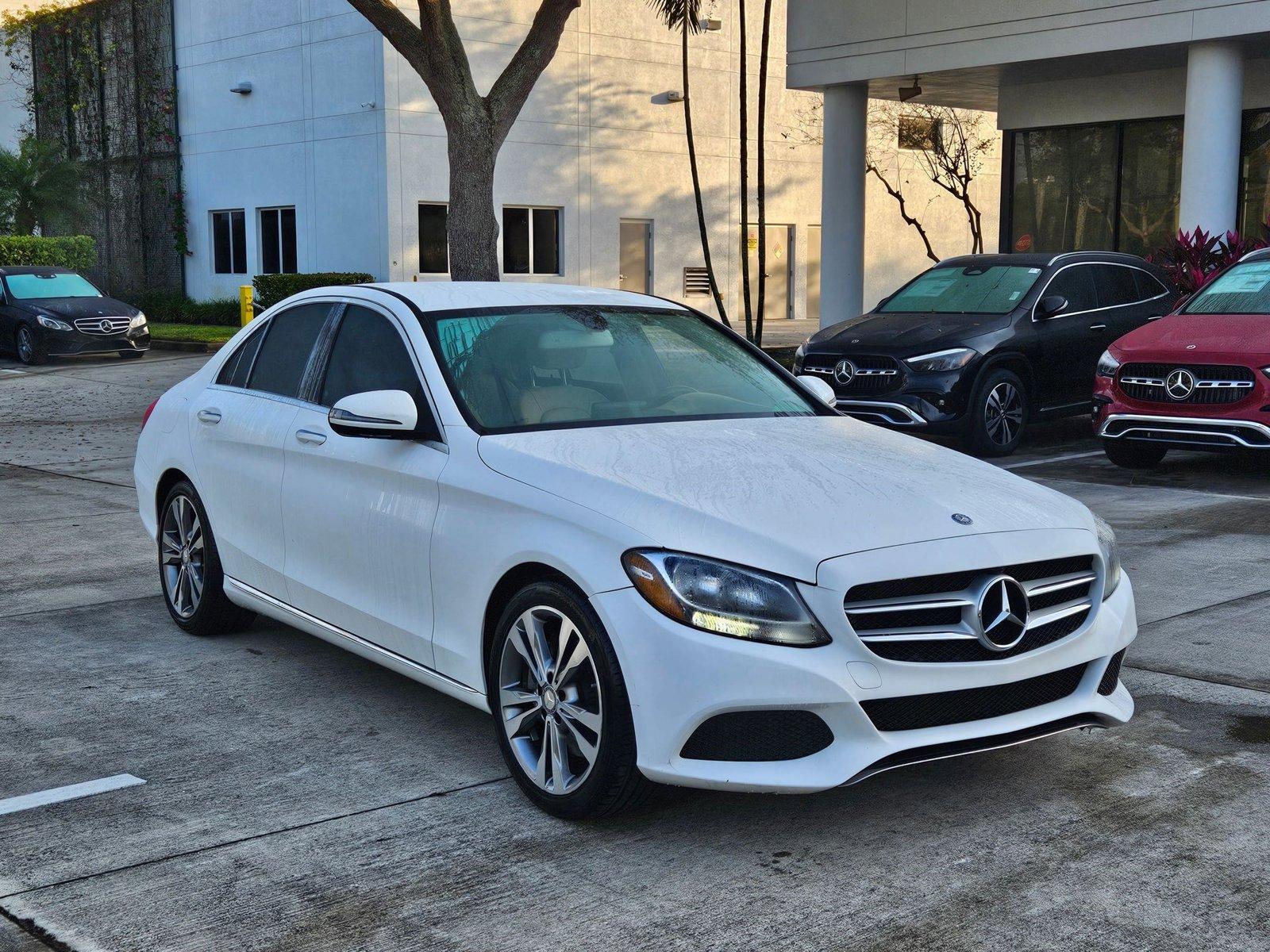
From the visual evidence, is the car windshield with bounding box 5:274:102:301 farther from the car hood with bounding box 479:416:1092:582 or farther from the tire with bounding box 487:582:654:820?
the tire with bounding box 487:582:654:820

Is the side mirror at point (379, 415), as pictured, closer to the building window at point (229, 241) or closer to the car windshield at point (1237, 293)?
the car windshield at point (1237, 293)

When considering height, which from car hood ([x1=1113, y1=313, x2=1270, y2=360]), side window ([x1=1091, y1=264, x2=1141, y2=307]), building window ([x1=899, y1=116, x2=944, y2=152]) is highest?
building window ([x1=899, y1=116, x2=944, y2=152])

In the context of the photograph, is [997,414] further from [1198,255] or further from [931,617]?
[931,617]

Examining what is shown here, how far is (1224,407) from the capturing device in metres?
10.5

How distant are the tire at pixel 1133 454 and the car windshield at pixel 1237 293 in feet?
3.93

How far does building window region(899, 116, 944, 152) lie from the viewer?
34812 millimetres

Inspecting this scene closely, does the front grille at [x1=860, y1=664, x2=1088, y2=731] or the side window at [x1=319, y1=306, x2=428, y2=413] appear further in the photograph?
the side window at [x1=319, y1=306, x2=428, y2=413]

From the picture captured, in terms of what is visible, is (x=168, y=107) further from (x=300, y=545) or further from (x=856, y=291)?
(x=300, y=545)

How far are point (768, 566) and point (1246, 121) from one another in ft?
59.3

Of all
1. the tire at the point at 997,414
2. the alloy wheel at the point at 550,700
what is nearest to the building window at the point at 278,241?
the tire at the point at 997,414

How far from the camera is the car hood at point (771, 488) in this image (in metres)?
3.91

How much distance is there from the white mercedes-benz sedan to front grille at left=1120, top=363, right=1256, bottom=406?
5883 mm

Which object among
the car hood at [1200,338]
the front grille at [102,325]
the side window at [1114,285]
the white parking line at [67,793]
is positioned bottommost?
the white parking line at [67,793]

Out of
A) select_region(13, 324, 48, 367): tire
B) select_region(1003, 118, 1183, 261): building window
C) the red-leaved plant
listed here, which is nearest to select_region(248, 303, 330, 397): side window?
the red-leaved plant
